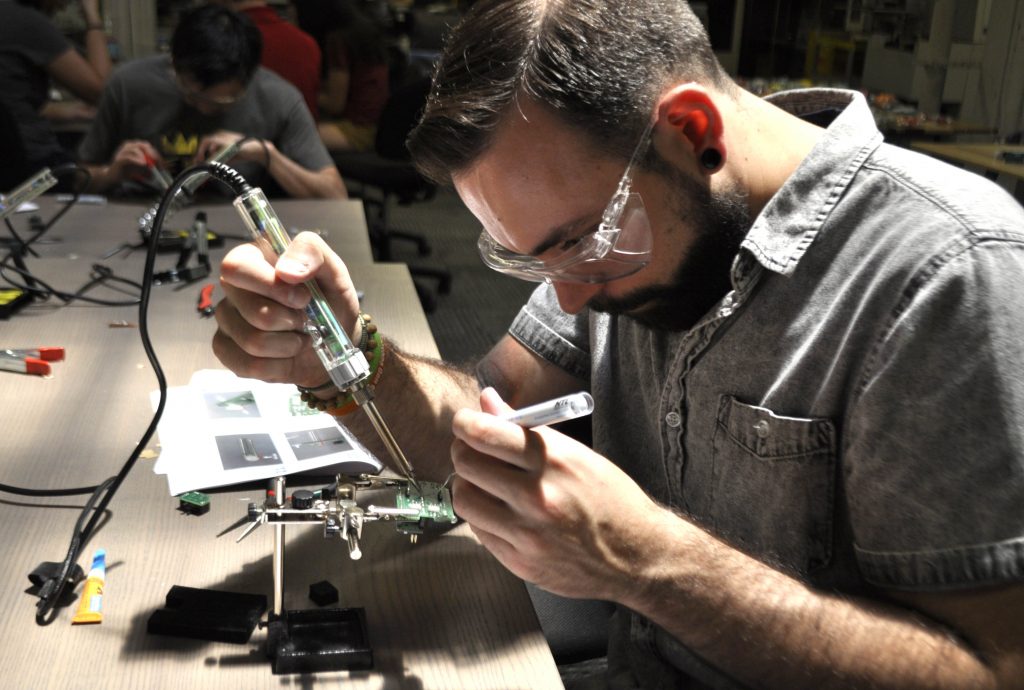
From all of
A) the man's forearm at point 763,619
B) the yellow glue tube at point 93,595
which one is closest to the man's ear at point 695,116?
the man's forearm at point 763,619

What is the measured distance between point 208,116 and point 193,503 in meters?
2.16

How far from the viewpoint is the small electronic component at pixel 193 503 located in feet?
3.74

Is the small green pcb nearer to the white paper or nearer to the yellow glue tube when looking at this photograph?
the white paper

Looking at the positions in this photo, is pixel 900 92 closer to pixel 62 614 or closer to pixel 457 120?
pixel 457 120

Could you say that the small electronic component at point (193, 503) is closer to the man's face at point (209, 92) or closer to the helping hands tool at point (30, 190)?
the helping hands tool at point (30, 190)

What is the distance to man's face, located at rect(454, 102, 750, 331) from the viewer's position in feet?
3.28

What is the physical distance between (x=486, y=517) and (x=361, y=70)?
4.10 metres

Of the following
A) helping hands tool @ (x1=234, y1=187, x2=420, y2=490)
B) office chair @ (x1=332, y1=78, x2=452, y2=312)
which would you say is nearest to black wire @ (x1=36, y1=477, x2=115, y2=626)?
helping hands tool @ (x1=234, y1=187, x2=420, y2=490)

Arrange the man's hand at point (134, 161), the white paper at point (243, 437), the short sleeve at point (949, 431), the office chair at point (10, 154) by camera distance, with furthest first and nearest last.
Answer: the office chair at point (10, 154)
the man's hand at point (134, 161)
the white paper at point (243, 437)
the short sleeve at point (949, 431)

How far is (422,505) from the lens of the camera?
3.49ft

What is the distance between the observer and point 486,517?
0.87 meters

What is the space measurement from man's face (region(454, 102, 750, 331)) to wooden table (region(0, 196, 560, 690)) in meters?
0.35

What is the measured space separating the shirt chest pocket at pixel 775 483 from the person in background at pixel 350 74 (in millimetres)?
3737

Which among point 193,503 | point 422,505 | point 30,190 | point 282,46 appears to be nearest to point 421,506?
point 422,505
